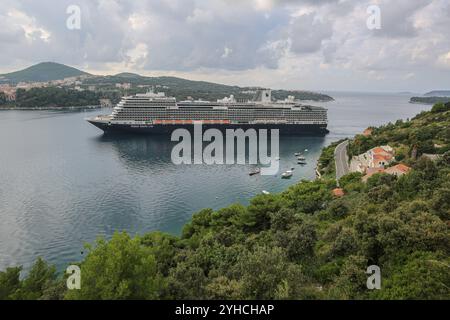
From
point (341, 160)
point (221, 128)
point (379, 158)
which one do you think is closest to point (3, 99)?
point (221, 128)

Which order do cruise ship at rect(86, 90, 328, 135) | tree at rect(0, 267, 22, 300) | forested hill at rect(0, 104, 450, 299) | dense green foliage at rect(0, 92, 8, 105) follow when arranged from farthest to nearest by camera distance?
dense green foliage at rect(0, 92, 8, 105) → cruise ship at rect(86, 90, 328, 135) → tree at rect(0, 267, 22, 300) → forested hill at rect(0, 104, 450, 299)

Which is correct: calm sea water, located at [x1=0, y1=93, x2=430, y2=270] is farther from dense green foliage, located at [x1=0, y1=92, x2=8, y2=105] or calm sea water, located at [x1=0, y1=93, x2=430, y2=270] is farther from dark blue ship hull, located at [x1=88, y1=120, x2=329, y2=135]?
dense green foliage, located at [x1=0, y1=92, x2=8, y2=105]

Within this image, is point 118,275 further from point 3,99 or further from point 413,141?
point 3,99

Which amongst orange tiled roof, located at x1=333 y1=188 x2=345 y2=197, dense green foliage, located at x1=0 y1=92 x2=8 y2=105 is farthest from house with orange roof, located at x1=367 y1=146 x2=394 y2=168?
dense green foliage, located at x1=0 y1=92 x2=8 y2=105

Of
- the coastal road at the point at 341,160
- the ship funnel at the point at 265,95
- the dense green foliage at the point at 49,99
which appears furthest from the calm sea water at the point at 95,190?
the dense green foliage at the point at 49,99
